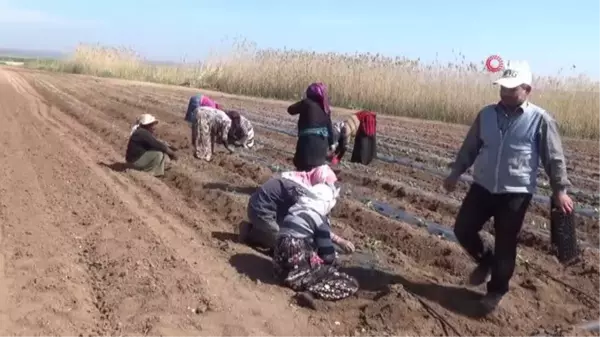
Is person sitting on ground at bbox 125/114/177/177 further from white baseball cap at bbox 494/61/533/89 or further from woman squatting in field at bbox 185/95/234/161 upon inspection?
white baseball cap at bbox 494/61/533/89

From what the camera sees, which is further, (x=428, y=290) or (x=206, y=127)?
(x=206, y=127)

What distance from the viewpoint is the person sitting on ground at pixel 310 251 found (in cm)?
564

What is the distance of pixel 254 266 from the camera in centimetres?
629

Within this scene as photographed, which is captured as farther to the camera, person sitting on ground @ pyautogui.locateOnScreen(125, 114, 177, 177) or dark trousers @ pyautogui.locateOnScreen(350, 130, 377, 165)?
person sitting on ground @ pyautogui.locateOnScreen(125, 114, 177, 177)

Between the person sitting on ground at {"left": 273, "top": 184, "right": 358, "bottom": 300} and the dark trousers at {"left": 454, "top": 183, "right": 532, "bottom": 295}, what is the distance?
0.91 meters

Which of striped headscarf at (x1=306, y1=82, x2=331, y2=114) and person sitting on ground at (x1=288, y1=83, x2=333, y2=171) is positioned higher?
striped headscarf at (x1=306, y1=82, x2=331, y2=114)

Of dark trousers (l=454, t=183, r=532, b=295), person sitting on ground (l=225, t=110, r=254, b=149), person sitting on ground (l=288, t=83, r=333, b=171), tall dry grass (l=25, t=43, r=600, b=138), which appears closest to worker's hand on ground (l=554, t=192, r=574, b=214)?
dark trousers (l=454, t=183, r=532, b=295)

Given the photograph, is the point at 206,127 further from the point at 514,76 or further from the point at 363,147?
the point at 514,76

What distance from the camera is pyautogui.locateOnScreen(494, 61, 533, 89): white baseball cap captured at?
515 centimetres

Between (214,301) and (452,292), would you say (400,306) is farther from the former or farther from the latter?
(214,301)

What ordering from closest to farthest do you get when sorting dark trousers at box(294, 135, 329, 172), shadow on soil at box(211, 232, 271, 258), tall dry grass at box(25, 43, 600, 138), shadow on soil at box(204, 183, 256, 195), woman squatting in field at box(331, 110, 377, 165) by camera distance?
shadow on soil at box(211, 232, 271, 258)
dark trousers at box(294, 135, 329, 172)
woman squatting in field at box(331, 110, 377, 165)
shadow on soil at box(204, 183, 256, 195)
tall dry grass at box(25, 43, 600, 138)

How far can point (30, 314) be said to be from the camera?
500 cm

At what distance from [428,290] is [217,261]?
1.71m

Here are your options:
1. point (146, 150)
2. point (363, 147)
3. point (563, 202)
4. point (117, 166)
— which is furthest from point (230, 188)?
point (563, 202)
